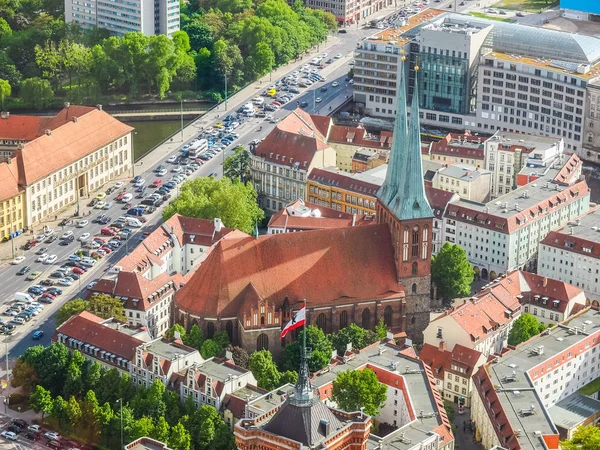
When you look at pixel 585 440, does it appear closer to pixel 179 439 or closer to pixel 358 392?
pixel 358 392

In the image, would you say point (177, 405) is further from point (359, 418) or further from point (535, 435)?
point (359, 418)

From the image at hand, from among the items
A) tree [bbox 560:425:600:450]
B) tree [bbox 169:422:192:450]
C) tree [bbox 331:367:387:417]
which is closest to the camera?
tree [bbox 560:425:600:450]

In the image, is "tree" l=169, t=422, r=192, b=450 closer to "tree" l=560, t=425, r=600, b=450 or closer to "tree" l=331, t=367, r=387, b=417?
"tree" l=331, t=367, r=387, b=417

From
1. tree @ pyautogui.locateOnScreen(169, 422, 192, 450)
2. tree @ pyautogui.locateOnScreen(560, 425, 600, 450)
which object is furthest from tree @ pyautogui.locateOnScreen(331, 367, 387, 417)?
tree @ pyautogui.locateOnScreen(560, 425, 600, 450)

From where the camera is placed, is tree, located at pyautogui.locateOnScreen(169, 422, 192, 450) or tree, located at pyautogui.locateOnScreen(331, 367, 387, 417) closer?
tree, located at pyautogui.locateOnScreen(169, 422, 192, 450)

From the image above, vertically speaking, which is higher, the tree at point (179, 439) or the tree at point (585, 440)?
the tree at point (585, 440)

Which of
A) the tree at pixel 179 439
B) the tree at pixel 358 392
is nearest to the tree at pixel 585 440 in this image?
the tree at pixel 358 392

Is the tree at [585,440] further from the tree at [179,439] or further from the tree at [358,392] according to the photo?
the tree at [179,439]
